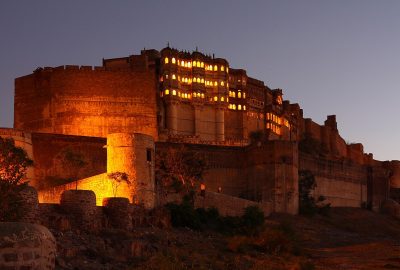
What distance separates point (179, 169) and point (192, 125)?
23.4 meters

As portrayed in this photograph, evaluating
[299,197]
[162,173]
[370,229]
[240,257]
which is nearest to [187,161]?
[162,173]

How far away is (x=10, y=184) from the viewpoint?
76.6 ft

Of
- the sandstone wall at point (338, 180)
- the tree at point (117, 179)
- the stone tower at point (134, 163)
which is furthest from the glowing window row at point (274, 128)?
the tree at point (117, 179)

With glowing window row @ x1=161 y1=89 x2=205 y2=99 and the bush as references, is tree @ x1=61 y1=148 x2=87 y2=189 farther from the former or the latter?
glowing window row @ x1=161 y1=89 x2=205 y2=99

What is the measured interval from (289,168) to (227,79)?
21.8 metres

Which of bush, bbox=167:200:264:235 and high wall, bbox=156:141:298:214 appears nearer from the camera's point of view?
bush, bbox=167:200:264:235

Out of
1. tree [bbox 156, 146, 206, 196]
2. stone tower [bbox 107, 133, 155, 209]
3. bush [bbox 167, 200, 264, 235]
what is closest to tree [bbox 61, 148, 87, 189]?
tree [bbox 156, 146, 206, 196]

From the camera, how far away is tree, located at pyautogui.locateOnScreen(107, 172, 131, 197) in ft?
101

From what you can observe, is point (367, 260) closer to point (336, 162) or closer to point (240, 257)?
point (240, 257)

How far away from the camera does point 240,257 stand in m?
28.5

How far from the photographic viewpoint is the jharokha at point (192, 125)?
165 ft

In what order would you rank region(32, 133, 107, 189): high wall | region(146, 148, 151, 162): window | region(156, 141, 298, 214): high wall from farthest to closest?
region(156, 141, 298, 214): high wall → region(32, 133, 107, 189): high wall → region(146, 148, 151, 162): window

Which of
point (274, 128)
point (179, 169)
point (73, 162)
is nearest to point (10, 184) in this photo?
point (73, 162)

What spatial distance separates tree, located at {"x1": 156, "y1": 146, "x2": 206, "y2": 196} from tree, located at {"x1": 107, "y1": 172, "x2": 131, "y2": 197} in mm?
6879
